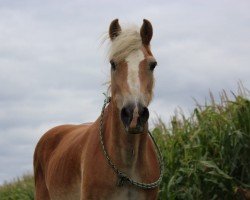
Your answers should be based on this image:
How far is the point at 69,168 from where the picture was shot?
253 inches

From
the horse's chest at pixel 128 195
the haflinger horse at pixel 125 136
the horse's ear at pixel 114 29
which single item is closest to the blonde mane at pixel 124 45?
the haflinger horse at pixel 125 136

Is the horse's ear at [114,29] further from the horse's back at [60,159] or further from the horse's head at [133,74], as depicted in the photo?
the horse's back at [60,159]

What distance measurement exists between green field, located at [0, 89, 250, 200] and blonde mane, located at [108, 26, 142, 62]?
2.39m

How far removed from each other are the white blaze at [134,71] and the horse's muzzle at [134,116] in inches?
4.7

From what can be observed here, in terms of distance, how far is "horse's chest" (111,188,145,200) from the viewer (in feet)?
17.4

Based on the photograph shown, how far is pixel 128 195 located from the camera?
210 inches

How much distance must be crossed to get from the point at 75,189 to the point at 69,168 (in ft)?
0.95

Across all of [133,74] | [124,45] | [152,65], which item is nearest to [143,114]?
[133,74]

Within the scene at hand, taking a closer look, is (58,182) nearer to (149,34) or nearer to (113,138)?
(113,138)

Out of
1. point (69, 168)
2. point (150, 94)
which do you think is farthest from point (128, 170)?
point (69, 168)

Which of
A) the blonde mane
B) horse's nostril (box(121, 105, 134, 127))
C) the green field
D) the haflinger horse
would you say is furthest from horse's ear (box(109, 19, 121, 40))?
the green field

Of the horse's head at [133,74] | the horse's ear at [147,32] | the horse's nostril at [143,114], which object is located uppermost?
the horse's ear at [147,32]

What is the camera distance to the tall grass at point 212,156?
7297 mm

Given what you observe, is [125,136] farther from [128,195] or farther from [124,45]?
[124,45]
